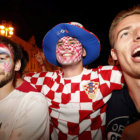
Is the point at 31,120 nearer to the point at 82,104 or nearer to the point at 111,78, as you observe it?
the point at 82,104

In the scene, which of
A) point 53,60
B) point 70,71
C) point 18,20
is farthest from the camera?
point 18,20

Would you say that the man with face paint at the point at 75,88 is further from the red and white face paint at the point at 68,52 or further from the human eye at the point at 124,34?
the human eye at the point at 124,34

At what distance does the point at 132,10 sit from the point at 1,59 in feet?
5.16

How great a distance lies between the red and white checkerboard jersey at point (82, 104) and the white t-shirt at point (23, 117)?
0.61ft

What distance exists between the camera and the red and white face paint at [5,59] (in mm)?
1381

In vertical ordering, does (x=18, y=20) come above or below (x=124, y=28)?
above

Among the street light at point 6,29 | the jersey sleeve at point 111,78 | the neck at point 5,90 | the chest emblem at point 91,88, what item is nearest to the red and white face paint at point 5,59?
the neck at point 5,90

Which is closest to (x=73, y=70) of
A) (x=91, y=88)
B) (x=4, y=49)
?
(x=91, y=88)

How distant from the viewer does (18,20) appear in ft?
24.6

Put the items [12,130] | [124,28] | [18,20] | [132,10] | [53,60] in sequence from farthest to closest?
[18,20], [53,60], [132,10], [124,28], [12,130]

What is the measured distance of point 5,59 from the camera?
142cm

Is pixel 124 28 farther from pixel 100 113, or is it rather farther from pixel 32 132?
pixel 32 132

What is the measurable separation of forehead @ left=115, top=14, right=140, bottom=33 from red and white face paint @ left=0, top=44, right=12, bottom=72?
1.26 m

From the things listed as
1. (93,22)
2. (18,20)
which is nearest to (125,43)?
(93,22)
